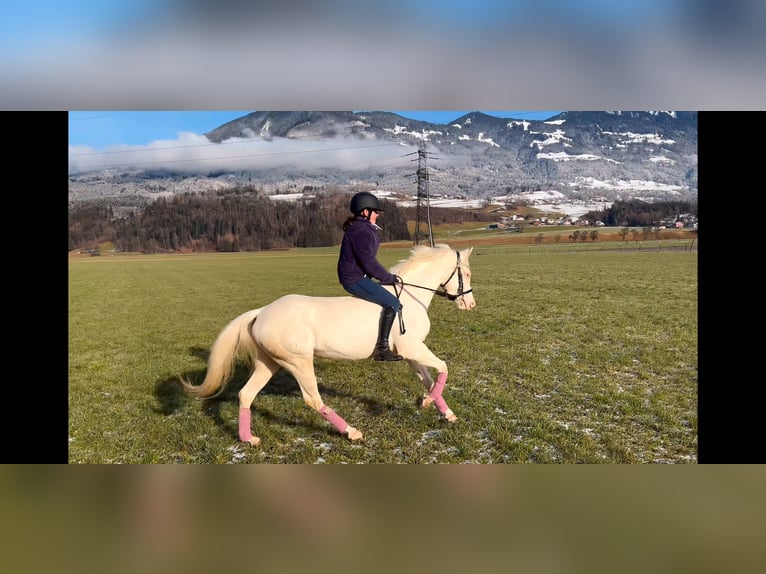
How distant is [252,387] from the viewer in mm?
3955

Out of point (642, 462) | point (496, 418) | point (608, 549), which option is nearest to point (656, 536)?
point (608, 549)

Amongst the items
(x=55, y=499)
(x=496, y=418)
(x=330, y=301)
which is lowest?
(x=55, y=499)

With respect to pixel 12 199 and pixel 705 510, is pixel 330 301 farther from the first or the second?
pixel 12 199

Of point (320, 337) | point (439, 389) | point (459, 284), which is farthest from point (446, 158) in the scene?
point (320, 337)

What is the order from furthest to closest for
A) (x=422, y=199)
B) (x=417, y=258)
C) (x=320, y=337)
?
(x=422, y=199), (x=417, y=258), (x=320, y=337)

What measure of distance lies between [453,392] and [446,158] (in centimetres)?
802

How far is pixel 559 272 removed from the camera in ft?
52.0

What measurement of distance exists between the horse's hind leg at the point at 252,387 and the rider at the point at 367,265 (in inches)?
35.4

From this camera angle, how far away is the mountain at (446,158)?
34.9ft

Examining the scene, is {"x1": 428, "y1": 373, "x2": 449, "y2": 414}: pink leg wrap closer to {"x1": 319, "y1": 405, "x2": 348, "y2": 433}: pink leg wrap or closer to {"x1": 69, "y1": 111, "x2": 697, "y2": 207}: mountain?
{"x1": 319, "y1": 405, "x2": 348, "y2": 433}: pink leg wrap

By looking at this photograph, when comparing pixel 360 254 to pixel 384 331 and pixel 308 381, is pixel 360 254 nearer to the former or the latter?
pixel 384 331

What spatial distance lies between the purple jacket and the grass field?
94cm

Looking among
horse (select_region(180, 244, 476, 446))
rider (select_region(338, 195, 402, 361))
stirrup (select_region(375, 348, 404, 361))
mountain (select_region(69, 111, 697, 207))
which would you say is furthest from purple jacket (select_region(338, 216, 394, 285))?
mountain (select_region(69, 111, 697, 207))
